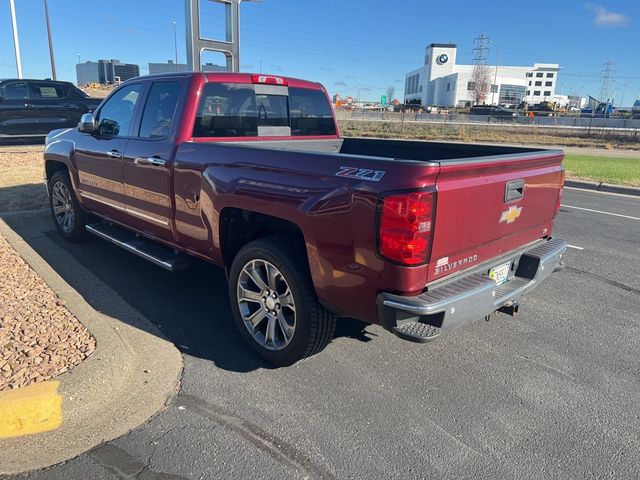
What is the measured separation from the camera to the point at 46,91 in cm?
1521

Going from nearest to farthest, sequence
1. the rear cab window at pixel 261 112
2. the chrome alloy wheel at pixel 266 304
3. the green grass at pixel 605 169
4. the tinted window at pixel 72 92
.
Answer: the chrome alloy wheel at pixel 266 304
the rear cab window at pixel 261 112
the green grass at pixel 605 169
the tinted window at pixel 72 92

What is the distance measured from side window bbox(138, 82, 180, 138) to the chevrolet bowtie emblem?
2.76 meters

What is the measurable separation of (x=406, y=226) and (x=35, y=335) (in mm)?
2698

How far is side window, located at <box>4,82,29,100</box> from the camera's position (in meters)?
14.5

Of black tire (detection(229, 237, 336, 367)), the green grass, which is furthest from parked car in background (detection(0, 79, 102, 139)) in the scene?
the green grass

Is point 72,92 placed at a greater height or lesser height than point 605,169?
greater

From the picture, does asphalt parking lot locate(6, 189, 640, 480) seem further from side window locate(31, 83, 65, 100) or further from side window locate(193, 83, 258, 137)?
side window locate(31, 83, 65, 100)

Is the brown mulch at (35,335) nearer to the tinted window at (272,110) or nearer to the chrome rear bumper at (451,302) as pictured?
the chrome rear bumper at (451,302)

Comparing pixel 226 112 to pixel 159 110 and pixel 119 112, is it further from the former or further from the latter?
pixel 119 112

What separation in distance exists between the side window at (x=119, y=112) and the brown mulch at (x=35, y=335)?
162cm

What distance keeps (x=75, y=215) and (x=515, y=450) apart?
5.30 metres

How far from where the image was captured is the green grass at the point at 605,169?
13094 mm

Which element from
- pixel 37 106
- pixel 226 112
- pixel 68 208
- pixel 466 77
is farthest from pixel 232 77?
pixel 466 77

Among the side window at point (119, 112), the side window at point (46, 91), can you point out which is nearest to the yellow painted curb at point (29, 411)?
the side window at point (119, 112)
